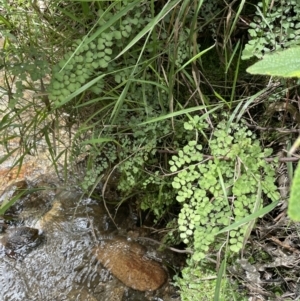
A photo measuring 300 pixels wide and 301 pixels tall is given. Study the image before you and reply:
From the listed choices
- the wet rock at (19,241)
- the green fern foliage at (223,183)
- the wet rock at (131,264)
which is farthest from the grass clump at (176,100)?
the wet rock at (19,241)

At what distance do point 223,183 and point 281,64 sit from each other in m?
0.81

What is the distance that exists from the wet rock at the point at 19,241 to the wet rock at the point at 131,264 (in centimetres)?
32

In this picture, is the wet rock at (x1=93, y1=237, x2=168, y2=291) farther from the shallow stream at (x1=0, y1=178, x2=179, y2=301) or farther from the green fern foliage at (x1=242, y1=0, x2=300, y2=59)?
the green fern foliage at (x1=242, y1=0, x2=300, y2=59)

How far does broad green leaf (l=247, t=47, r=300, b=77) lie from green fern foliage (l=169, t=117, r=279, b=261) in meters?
0.77

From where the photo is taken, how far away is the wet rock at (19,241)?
78.9 inches

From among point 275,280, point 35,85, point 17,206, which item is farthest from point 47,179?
point 275,280

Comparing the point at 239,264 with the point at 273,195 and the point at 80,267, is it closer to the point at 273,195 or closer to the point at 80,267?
the point at 273,195

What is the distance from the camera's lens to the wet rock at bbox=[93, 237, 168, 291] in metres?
1.81

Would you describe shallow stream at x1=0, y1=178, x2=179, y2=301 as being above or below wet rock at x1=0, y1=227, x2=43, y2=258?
below

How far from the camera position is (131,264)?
6.19 ft

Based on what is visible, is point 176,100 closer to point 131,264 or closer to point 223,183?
point 223,183

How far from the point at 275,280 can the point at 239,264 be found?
0.41ft

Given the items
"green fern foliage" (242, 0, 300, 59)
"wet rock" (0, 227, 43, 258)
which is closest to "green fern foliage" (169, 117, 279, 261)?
"green fern foliage" (242, 0, 300, 59)

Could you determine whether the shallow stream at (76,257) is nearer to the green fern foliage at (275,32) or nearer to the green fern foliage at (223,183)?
the green fern foliage at (223,183)
